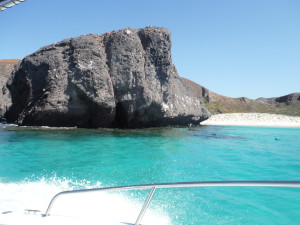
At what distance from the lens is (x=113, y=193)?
23.5ft

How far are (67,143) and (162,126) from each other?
1938 centimetres

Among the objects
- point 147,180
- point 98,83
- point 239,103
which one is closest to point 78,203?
point 147,180

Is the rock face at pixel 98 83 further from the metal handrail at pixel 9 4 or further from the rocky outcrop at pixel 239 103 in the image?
the rocky outcrop at pixel 239 103

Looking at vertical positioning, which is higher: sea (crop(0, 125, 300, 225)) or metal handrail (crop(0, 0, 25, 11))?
metal handrail (crop(0, 0, 25, 11))

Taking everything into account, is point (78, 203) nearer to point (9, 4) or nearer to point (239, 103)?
point (9, 4)

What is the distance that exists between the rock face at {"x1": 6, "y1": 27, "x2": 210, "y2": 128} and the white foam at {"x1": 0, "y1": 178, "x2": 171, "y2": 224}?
19.4m

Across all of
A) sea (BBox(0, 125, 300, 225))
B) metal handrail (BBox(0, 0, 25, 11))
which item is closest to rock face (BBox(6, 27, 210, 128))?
sea (BBox(0, 125, 300, 225))

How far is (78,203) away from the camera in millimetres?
5969

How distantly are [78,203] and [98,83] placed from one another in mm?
21513

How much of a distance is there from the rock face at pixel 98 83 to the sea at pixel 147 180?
11070mm

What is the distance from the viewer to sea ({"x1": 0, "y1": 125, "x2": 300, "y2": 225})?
5.99 meters

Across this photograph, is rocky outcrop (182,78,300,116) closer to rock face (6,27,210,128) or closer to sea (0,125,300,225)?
rock face (6,27,210,128)

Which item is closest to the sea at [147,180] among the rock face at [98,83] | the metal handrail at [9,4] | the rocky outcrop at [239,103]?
the metal handrail at [9,4]

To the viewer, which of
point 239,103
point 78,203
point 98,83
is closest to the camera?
point 78,203
